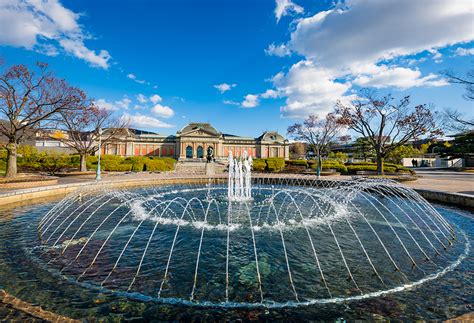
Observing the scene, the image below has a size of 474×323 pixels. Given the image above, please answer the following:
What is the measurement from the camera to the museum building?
214 feet

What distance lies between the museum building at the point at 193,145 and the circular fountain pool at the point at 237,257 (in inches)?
2191

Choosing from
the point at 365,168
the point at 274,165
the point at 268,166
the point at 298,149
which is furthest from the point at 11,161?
the point at 298,149

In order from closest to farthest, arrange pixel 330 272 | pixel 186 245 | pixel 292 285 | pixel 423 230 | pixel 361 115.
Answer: pixel 292 285
pixel 330 272
pixel 186 245
pixel 423 230
pixel 361 115

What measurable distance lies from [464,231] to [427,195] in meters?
6.68

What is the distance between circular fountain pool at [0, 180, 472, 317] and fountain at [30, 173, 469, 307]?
1.0 inches

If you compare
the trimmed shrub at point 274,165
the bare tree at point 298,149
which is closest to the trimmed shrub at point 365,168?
the trimmed shrub at point 274,165

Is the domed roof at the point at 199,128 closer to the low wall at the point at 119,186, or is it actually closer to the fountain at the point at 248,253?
the low wall at the point at 119,186

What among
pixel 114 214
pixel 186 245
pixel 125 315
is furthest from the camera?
pixel 114 214

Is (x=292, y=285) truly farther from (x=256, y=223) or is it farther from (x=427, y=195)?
(x=427, y=195)

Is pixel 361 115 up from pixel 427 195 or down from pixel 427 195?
up

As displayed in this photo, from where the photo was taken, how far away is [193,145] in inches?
2598

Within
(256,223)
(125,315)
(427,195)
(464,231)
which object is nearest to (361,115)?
(427,195)

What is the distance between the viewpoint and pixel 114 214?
9031 millimetres

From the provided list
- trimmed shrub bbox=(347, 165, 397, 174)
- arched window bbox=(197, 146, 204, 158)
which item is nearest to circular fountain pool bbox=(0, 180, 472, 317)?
trimmed shrub bbox=(347, 165, 397, 174)
